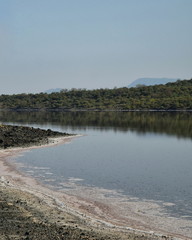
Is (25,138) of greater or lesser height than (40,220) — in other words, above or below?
above

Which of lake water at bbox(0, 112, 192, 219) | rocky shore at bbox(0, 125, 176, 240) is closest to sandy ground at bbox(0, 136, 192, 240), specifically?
rocky shore at bbox(0, 125, 176, 240)

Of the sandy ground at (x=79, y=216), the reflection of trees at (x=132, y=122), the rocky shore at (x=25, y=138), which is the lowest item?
Result: the sandy ground at (x=79, y=216)

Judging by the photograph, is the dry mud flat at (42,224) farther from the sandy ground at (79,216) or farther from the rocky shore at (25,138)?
the rocky shore at (25,138)

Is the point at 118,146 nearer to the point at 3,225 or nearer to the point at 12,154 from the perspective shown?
the point at 12,154

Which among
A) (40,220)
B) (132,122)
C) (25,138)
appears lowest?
(40,220)

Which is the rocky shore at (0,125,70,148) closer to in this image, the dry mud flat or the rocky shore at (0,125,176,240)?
the rocky shore at (0,125,176,240)


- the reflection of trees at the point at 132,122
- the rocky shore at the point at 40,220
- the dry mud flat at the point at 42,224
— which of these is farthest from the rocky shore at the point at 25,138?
the dry mud flat at the point at 42,224

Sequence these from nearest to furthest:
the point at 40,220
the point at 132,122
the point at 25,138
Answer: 1. the point at 40,220
2. the point at 25,138
3. the point at 132,122

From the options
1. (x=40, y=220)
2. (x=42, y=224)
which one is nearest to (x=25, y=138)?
(x=40, y=220)

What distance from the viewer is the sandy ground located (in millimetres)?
14891

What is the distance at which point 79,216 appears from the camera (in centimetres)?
1755

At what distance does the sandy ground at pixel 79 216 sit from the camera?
1489 cm

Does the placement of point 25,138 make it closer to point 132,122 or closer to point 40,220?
point 40,220

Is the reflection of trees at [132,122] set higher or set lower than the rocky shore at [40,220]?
higher
